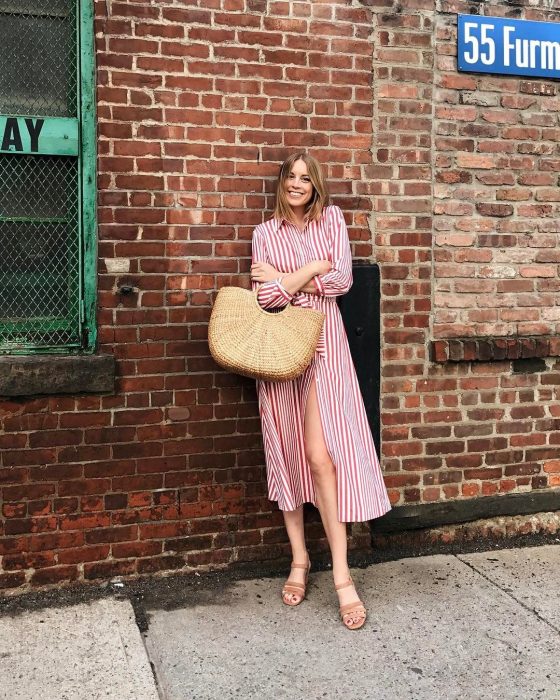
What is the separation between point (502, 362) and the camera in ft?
14.1

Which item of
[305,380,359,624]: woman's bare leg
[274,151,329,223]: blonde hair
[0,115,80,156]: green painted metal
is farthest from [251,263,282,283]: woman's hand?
[0,115,80,156]: green painted metal

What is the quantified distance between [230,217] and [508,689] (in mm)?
2440

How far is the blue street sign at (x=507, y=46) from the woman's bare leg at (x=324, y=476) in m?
2.05

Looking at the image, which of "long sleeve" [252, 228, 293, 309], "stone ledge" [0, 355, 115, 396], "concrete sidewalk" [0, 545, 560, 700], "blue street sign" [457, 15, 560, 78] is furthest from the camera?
"blue street sign" [457, 15, 560, 78]

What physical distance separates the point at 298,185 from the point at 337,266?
17.0 inches

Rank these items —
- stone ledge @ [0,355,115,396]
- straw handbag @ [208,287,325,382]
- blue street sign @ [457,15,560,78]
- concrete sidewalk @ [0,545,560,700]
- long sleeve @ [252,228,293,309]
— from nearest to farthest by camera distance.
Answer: concrete sidewalk @ [0,545,560,700] < straw handbag @ [208,287,325,382] < long sleeve @ [252,228,293,309] < stone ledge @ [0,355,115,396] < blue street sign @ [457,15,560,78]

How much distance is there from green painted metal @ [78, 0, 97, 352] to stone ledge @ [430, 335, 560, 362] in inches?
72.4

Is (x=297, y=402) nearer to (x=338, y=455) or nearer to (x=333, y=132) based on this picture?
(x=338, y=455)

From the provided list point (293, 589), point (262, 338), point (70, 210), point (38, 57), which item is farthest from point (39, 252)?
point (293, 589)

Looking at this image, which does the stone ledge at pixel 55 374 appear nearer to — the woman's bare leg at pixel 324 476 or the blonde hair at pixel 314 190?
the woman's bare leg at pixel 324 476

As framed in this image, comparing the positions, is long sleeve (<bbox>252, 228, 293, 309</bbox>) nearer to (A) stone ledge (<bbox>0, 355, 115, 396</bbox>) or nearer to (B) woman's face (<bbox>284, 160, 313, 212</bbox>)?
(B) woman's face (<bbox>284, 160, 313, 212</bbox>)

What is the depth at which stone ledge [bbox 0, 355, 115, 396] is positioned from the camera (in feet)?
11.5

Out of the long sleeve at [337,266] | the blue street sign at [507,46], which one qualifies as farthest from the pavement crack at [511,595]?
the blue street sign at [507,46]

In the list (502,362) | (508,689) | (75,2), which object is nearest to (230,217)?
(75,2)
